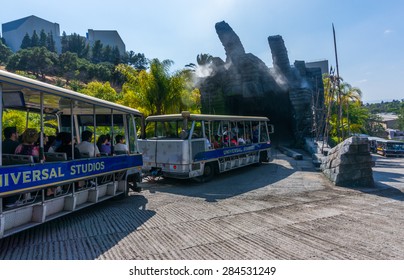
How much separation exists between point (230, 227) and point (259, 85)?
84.9ft

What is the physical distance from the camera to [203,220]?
253 inches

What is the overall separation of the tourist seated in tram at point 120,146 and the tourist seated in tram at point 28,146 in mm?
2911

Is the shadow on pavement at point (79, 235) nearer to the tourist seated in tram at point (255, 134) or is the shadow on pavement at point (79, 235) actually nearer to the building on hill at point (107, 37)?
the tourist seated in tram at point (255, 134)

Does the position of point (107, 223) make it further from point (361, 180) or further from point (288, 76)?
point (288, 76)

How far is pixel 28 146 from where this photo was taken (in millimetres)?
5484

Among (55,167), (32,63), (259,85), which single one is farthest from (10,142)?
(32,63)

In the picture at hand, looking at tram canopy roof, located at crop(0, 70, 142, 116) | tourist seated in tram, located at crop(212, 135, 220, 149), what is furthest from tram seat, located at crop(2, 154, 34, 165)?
tourist seated in tram, located at crop(212, 135, 220, 149)

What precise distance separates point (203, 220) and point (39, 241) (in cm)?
311

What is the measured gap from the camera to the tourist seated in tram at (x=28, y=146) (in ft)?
17.9

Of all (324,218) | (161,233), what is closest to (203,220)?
(161,233)

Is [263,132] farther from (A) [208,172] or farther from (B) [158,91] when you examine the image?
(B) [158,91]

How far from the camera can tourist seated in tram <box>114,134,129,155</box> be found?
8.50 metres

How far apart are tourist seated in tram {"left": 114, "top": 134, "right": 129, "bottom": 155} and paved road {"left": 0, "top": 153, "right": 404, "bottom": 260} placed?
4.56 feet

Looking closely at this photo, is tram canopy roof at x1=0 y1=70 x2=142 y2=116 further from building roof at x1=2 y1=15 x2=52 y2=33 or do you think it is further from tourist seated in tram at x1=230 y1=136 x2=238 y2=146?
building roof at x1=2 y1=15 x2=52 y2=33
